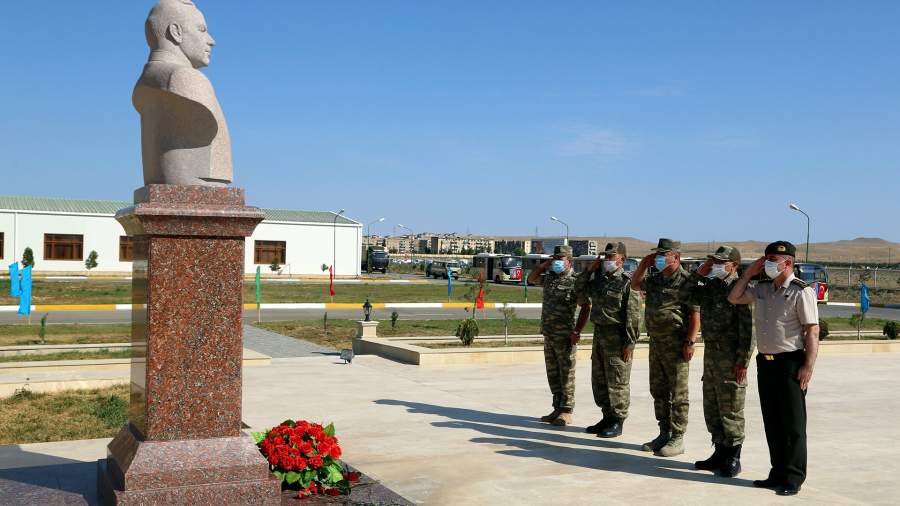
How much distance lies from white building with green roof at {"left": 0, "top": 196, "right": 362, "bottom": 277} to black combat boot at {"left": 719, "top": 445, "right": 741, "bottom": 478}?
4673 centimetres

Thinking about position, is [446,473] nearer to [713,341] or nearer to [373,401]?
[713,341]

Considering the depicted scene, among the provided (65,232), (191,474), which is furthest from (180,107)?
(65,232)

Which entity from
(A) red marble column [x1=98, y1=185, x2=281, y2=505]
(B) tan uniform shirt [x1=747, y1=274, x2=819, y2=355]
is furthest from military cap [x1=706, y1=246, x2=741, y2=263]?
(A) red marble column [x1=98, y1=185, x2=281, y2=505]

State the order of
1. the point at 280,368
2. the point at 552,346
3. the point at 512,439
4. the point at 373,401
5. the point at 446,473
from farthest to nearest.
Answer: the point at 280,368, the point at 373,401, the point at 552,346, the point at 512,439, the point at 446,473

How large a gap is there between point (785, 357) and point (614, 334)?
2154mm

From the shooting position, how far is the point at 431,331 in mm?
20594

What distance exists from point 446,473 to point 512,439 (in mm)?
1645

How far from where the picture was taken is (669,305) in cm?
774

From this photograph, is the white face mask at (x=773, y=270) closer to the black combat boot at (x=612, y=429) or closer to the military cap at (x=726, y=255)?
the military cap at (x=726, y=255)

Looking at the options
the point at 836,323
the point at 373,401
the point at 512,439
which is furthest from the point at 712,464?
the point at 836,323

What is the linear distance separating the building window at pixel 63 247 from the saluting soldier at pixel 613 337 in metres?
47.1

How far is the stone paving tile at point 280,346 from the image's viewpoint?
1626 centimetres

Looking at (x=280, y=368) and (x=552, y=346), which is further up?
(x=552, y=346)

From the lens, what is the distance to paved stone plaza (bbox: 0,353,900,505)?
6387 millimetres
